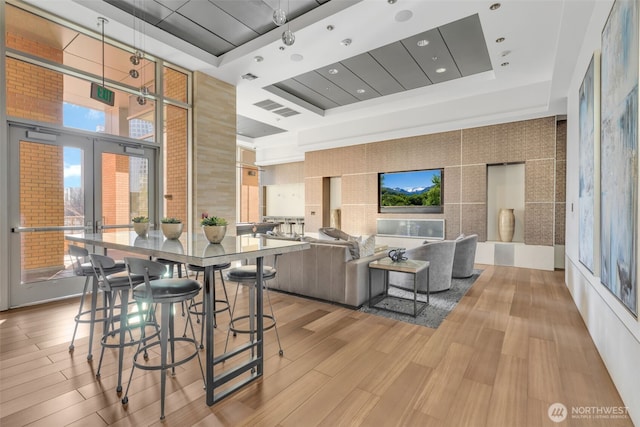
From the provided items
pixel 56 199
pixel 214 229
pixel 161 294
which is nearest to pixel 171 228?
pixel 214 229

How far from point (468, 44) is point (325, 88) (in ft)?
9.52

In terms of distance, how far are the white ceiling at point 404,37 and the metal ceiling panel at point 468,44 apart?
15 centimetres

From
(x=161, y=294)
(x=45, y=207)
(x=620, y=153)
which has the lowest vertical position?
(x=161, y=294)

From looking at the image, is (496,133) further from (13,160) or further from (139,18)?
(13,160)

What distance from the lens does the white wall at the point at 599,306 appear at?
5.83ft

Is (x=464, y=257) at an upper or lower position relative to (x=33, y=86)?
lower

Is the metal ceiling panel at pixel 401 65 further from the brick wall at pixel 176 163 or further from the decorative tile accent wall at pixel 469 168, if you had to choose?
the brick wall at pixel 176 163

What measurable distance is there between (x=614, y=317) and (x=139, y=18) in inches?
242

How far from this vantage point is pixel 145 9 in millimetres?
4035

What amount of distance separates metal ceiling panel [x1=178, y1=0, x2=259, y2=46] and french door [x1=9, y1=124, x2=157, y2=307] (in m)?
2.13

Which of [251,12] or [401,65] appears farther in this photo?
[401,65]

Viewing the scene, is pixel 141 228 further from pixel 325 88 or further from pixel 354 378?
pixel 325 88

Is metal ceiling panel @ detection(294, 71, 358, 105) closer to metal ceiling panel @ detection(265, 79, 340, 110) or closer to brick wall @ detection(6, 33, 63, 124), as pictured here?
metal ceiling panel @ detection(265, 79, 340, 110)

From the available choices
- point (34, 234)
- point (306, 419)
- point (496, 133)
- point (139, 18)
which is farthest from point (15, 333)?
point (496, 133)
